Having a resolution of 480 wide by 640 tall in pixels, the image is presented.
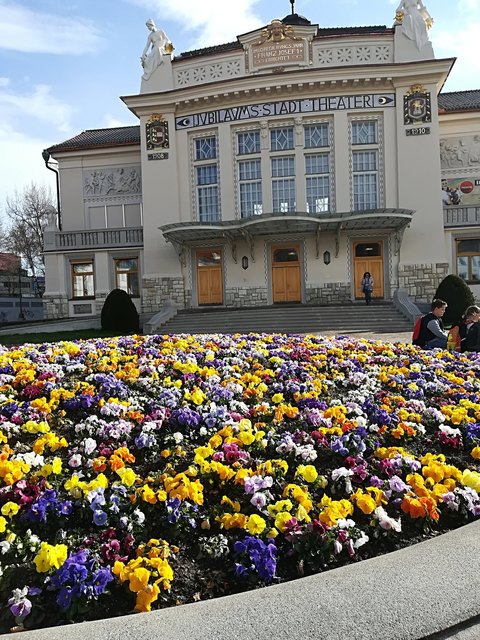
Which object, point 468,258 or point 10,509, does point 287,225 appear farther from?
point 10,509

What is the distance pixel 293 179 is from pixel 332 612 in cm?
2585

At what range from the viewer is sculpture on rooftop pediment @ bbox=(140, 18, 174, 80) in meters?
27.9

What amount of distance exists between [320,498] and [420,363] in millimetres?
3840

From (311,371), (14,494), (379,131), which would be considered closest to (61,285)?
(379,131)

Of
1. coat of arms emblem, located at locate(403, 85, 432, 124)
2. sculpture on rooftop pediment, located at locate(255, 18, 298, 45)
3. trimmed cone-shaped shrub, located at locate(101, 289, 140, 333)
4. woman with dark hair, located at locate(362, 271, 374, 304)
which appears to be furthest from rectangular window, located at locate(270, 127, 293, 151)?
trimmed cone-shaped shrub, located at locate(101, 289, 140, 333)

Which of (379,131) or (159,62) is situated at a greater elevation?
(159,62)

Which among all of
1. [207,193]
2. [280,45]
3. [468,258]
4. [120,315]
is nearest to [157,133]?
[207,193]

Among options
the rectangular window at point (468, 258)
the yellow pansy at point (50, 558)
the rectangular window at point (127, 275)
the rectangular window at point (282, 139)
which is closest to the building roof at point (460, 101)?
the rectangular window at point (468, 258)

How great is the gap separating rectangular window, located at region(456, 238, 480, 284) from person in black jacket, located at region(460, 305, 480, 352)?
19.3 meters

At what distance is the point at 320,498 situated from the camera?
341cm

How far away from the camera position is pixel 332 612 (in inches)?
84.5

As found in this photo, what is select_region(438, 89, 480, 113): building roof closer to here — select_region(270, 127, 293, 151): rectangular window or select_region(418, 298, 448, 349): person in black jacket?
select_region(270, 127, 293, 151): rectangular window

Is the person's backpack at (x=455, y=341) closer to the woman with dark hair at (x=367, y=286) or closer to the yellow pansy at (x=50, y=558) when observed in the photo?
the yellow pansy at (x=50, y=558)

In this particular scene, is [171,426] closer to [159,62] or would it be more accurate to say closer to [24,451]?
[24,451]
